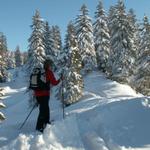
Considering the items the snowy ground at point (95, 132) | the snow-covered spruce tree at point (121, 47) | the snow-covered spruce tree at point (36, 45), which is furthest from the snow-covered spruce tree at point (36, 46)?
the snowy ground at point (95, 132)

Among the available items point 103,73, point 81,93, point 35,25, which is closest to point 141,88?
point 81,93

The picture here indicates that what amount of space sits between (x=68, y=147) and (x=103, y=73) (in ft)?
160

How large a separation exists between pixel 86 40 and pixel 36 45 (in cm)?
942

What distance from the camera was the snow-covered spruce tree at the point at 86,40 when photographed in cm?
5894

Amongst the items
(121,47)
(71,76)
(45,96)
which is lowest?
(71,76)

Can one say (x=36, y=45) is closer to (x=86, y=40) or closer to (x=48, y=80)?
(x=86, y=40)

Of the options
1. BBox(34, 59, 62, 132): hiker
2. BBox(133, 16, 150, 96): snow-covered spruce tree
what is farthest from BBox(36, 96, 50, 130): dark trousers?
BBox(133, 16, 150, 96): snow-covered spruce tree

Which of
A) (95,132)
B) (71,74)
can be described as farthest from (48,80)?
(71,74)

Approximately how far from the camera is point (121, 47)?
51.6 m

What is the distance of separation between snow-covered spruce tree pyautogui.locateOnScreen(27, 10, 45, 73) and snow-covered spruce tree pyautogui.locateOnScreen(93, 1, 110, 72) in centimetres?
940

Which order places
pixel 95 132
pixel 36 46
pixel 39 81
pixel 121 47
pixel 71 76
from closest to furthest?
pixel 95 132, pixel 39 81, pixel 71 76, pixel 121 47, pixel 36 46

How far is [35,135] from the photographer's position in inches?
421

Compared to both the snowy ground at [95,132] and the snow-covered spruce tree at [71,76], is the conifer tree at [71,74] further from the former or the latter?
the snowy ground at [95,132]

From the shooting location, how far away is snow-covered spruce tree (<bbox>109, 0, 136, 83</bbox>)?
5091cm
